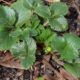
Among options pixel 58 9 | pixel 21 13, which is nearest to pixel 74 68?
pixel 58 9

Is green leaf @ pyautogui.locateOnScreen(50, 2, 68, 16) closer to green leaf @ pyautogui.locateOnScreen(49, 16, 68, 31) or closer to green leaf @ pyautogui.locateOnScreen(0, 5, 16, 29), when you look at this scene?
green leaf @ pyautogui.locateOnScreen(49, 16, 68, 31)

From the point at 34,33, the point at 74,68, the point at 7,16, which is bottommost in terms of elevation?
the point at 74,68

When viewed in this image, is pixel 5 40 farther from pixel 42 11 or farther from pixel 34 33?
pixel 42 11

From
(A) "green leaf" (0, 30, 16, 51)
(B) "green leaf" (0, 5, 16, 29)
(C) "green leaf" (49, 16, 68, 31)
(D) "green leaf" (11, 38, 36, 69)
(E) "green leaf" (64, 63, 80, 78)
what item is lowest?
(E) "green leaf" (64, 63, 80, 78)

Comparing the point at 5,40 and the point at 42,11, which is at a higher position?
the point at 42,11

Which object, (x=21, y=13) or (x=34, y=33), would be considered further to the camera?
(x=21, y=13)

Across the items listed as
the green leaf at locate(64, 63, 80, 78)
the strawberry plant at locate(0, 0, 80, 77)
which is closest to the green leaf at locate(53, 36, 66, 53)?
the strawberry plant at locate(0, 0, 80, 77)
